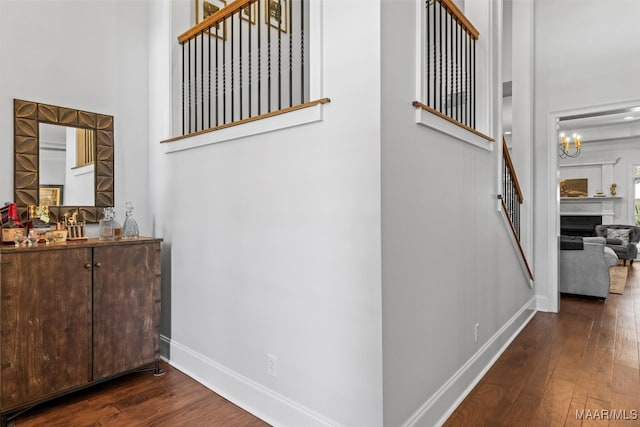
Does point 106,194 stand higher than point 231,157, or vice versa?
point 231,157

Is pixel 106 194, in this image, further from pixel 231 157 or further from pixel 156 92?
pixel 231 157

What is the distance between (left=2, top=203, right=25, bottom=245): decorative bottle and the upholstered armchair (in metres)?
9.10

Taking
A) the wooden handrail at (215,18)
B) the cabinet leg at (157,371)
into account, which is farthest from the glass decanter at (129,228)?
the wooden handrail at (215,18)

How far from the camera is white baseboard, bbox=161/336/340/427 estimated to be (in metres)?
1.90

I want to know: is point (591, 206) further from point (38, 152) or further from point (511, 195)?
point (38, 152)

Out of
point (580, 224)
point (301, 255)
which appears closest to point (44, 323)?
point (301, 255)

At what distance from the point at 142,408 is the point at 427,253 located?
73.7 inches

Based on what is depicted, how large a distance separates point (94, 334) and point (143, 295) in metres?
0.36

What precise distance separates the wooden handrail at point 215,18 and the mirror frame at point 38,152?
2.81ft

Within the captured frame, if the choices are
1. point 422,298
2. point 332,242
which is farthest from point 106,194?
point 422,298

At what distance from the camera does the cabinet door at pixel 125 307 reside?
2.35m

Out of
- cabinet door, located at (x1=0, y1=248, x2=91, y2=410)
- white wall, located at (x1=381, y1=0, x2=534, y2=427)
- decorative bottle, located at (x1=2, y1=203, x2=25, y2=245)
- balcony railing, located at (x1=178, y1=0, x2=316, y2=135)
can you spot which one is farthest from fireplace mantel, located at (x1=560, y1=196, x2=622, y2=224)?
decorative bottle, located at (x1=2, y1=203, x2=25, y2=245)

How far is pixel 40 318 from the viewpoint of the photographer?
6.93 ft

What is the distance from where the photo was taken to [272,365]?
6.72ft
